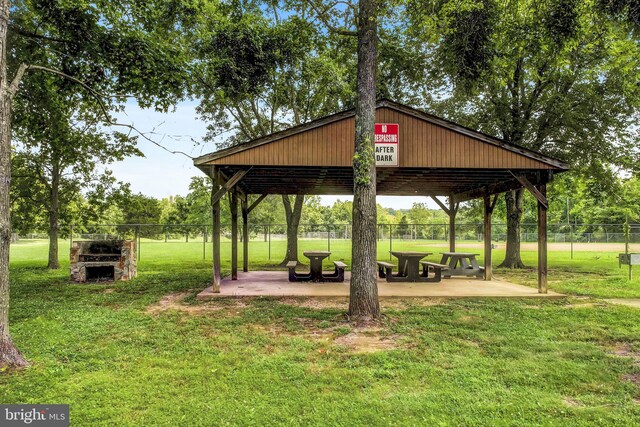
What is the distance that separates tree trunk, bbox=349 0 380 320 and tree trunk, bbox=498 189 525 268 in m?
11.7

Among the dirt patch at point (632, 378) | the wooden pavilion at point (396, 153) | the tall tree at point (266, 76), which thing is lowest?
the dirt patch at point (632, 378)

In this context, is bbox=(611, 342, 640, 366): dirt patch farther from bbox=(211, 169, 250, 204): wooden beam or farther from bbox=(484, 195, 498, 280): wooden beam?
bbox=(211, 169, 250, 204): wooden beam

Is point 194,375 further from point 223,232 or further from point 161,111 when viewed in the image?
point 223,232

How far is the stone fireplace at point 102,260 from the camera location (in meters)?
11.3

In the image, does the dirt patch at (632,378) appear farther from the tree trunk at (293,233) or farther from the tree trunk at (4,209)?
the tree trunk at (293,233)

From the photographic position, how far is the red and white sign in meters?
8.70

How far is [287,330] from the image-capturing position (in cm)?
590

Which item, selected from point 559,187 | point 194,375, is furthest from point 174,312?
point 559,187

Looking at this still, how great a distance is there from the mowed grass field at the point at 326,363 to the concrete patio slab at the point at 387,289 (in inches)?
35.0

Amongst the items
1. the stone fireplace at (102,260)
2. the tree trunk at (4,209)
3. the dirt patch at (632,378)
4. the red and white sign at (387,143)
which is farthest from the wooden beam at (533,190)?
the stone fireplace at (102,260)

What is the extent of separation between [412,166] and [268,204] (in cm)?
4034

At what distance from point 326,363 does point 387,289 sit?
5331 millimetres

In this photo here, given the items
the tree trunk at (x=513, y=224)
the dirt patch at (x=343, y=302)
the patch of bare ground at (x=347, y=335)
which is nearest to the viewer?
the patch of bare ground at (x=347, y=335)

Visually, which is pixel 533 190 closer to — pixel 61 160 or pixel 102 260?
pixel 102 260
